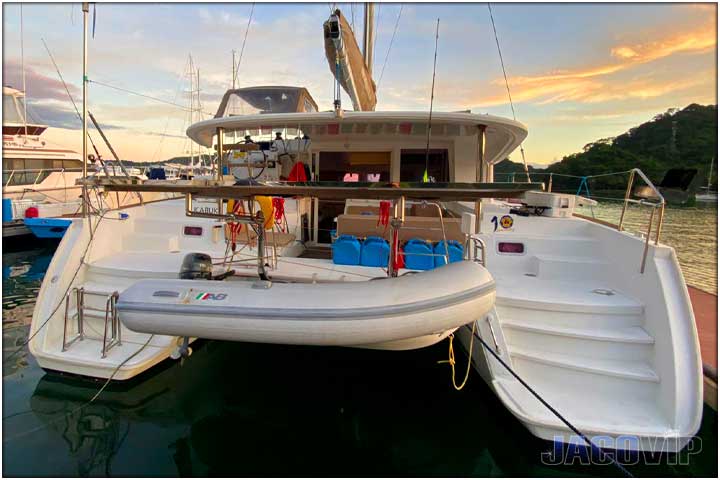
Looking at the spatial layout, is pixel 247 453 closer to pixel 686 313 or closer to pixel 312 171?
pixel 686 313

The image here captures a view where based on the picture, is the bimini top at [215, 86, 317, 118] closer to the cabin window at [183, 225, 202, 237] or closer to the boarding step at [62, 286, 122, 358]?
the cabin window at [183, 225, 202, 237]

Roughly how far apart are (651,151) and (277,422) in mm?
34123

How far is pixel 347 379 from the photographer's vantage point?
149 inches

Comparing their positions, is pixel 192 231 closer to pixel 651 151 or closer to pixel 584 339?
pixel 584 339

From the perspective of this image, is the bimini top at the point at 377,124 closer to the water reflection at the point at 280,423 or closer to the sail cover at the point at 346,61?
the sail cover at the point at 346,61

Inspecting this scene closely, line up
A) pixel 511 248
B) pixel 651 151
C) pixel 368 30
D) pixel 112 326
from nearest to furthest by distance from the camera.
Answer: pixel 112 326, pixel 511 248, pixel 368 30, pixel 651 151

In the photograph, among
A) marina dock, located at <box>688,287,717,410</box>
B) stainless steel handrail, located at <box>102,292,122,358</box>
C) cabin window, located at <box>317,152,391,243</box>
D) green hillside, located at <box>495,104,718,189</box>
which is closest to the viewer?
stainless steel handrail, located at <box>102,292,122,358</box>

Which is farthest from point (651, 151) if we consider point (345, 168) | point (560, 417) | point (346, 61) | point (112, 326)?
point (112, 326)

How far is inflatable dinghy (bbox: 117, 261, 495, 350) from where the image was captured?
7.48ft

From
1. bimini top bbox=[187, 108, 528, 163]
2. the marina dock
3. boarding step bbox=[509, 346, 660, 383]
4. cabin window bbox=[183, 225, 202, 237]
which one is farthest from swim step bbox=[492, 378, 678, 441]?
cabin window bbox=[183, 225, 202, 237]

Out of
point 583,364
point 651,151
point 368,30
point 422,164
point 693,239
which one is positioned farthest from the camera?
point 651,151

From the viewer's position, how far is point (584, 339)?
113 inches

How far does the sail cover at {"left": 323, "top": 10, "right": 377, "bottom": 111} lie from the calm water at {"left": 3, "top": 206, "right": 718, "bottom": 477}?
153 inches

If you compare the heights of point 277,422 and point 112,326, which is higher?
point 112,326
